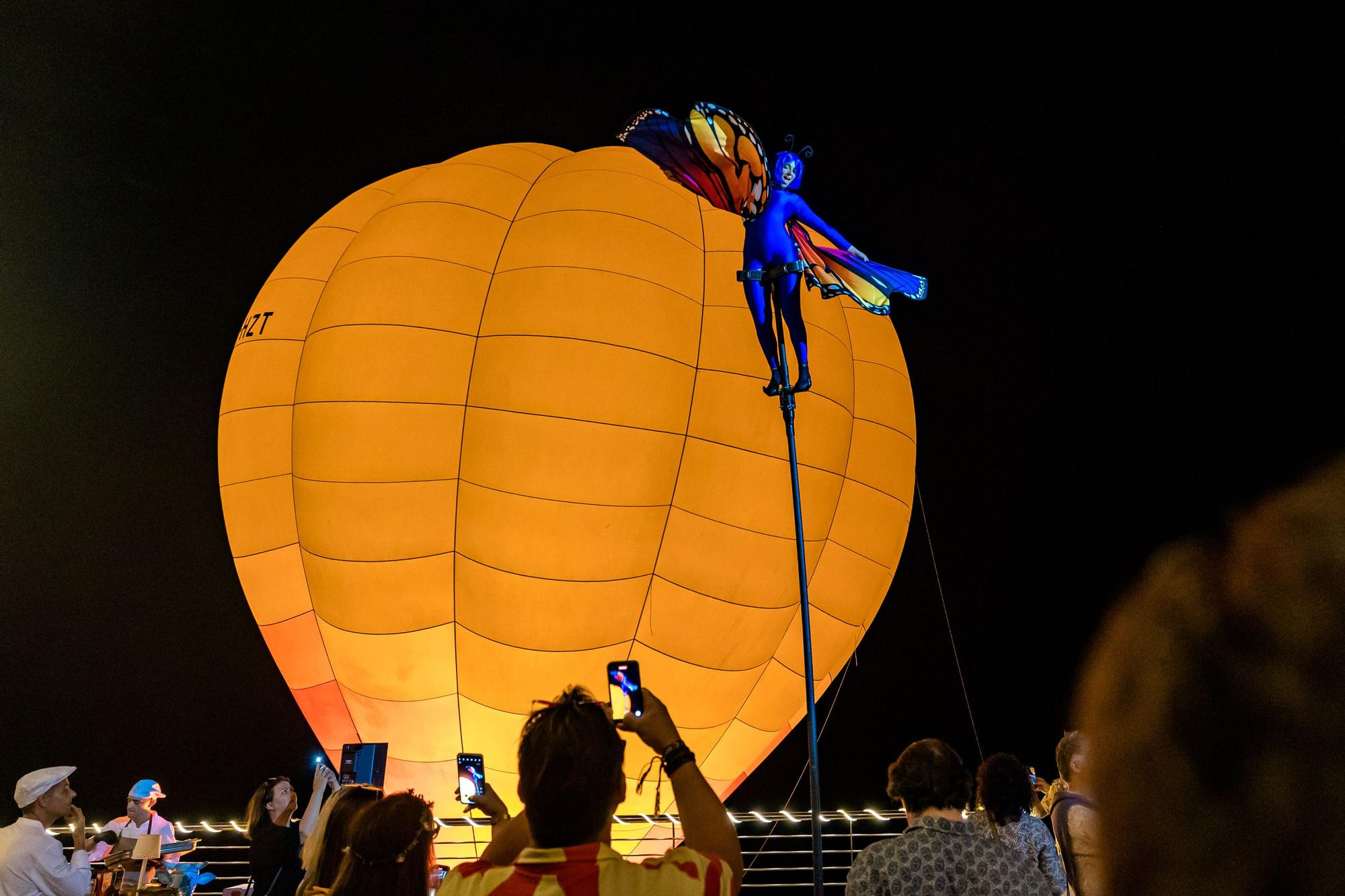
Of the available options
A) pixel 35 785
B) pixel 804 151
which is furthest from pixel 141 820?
pixel 804 151

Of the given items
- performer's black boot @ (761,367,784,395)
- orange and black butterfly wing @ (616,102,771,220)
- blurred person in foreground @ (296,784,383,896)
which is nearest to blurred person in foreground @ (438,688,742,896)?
blurred person in foreground @ (296,784,383,896)

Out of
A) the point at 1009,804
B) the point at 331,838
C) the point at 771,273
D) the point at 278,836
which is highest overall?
the point at 771,273

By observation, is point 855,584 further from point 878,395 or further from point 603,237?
point 603,237

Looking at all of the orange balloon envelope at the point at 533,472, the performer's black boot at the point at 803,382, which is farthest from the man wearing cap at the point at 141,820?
the performer's black boot at the point at 803,382

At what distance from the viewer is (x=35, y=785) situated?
2957 millimetres

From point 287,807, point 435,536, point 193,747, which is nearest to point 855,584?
point 435,536

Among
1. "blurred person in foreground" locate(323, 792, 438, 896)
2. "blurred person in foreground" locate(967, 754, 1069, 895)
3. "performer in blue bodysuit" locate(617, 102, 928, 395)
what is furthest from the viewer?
"performer in blue bodysuit" locate(617, 102, 928, 395)

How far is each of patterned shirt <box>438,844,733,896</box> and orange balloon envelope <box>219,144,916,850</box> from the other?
310 cm

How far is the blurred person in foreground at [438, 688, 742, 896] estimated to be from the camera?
3.77 feet

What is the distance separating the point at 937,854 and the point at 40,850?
2.73 meters

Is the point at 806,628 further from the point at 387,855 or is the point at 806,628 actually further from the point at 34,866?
the point at 34,866

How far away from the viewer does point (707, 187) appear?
3.93m

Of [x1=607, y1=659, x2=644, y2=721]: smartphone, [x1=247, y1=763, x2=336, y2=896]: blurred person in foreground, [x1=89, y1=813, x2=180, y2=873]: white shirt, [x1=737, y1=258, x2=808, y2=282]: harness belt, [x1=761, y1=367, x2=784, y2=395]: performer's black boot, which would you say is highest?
[x1=737, y1=258, x2=808, y2=282]: harness belt

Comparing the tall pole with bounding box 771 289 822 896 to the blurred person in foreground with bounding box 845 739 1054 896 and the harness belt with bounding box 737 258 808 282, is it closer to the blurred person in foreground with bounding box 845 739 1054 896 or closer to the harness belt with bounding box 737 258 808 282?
the harness belt with bounding box 737 258 808 282
